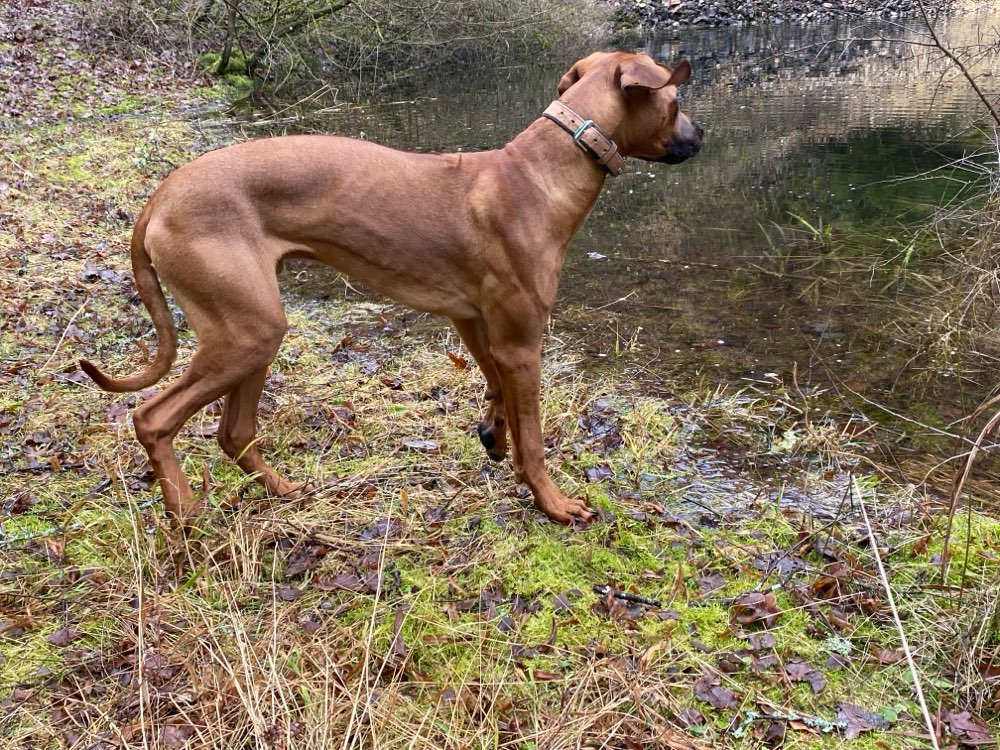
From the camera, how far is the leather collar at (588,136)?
3.42 m

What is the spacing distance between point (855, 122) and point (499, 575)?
35.7 ft

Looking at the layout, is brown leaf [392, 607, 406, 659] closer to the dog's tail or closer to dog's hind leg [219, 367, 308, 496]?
dog's hind leg [219, 367, 308, 496]

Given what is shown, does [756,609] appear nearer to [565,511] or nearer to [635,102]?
[565,511]

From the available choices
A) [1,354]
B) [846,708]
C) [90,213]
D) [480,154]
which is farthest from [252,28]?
[846,708]

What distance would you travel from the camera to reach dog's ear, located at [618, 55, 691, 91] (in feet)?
10.9

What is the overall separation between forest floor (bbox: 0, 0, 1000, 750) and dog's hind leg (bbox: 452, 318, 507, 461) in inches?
6.2

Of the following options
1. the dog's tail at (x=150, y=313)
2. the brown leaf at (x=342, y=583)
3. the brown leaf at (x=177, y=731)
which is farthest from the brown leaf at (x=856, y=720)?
the dog's tail at (x=150, y=313)

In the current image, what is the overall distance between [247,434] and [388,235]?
1.16m

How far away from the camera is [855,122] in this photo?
38.5 feet

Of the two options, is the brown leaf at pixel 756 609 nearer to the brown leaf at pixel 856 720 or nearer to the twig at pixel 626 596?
the twig at pixel 626 596

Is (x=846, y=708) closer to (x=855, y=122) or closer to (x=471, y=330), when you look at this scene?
(x=471, y=330)

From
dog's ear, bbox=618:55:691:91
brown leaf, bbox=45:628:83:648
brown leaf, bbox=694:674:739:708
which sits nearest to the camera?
brown leaf, bbox=694:674:739:708

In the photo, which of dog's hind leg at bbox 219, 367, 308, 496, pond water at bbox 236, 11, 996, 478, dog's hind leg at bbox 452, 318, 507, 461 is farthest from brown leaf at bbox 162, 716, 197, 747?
pond water at bbox 236, 11, 996, 478

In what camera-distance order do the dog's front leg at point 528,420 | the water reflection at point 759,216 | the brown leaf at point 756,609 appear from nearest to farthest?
the brown leaf at point 756,609 < the dog's front leg at point 528,420 < the water reflection at point 759,216
